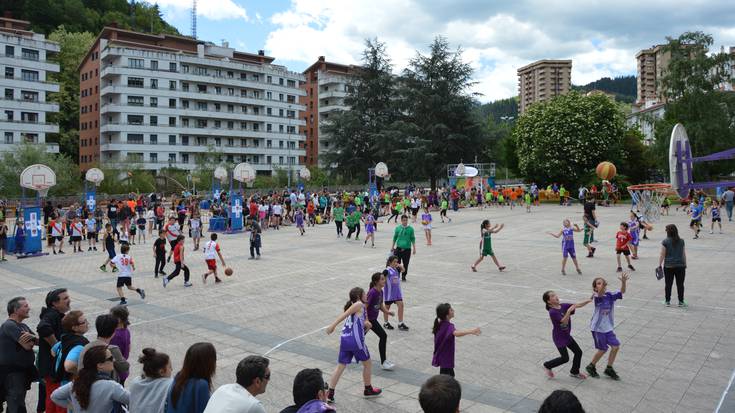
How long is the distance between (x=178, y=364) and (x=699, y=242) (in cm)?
2106

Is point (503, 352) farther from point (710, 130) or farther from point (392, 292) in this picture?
point (710, 130)

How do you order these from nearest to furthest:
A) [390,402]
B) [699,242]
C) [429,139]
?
[390,402], [699,242], [429,139]

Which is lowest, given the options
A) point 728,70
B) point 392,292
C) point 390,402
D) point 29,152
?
point 390,402

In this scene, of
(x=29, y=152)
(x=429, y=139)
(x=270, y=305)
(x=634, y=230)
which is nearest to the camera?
(x=270, y=305)

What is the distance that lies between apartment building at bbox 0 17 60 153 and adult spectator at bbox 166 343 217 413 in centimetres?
6823

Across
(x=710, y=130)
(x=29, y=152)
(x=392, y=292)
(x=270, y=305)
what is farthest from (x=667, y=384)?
(x=29, y=152)

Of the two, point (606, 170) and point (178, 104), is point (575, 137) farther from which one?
point (178, 104)

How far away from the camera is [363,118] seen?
6400cm

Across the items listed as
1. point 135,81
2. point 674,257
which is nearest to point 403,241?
point 674,257

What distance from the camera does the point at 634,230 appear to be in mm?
17891

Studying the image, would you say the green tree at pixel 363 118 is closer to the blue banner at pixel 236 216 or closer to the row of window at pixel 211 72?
the row of window at pixel 211 72

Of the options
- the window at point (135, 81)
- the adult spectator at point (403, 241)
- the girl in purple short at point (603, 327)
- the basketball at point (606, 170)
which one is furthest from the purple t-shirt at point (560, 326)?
the window at point (135, 81)

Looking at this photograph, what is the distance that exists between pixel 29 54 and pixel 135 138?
611 inches

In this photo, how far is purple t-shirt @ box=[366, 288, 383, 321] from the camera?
829cm
